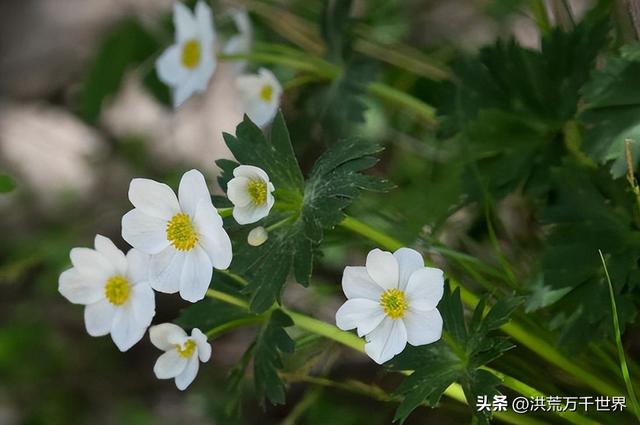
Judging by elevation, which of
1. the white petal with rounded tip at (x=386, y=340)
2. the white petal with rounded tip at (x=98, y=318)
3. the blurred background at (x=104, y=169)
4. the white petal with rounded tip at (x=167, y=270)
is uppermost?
the white petal with rounded tip at (x=386, y=340)

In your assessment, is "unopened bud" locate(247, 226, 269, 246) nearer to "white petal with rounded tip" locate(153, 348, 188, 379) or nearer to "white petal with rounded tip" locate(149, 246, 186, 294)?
"white petal with rounded tip" locate(149, 246, 186, 294)

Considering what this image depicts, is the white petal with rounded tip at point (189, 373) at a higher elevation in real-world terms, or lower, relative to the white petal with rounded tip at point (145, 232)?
lower

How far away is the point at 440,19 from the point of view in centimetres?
→ 187

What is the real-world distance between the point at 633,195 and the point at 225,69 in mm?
1362

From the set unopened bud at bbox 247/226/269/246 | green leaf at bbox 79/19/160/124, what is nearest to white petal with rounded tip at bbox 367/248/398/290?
unopened bud at bbox 247/226/269/246

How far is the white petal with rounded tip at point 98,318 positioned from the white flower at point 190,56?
0.39 meters

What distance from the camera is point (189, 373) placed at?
860mm

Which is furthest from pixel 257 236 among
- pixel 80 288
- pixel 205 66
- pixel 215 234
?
pixel 205 66

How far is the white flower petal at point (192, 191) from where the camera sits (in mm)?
772

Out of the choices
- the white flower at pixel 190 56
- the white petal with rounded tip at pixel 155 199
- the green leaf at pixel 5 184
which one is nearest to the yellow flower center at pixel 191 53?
the white flower at pixel 190 56

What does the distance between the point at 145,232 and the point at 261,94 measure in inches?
16.3

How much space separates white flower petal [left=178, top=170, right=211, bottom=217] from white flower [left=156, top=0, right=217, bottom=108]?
42 centimetres

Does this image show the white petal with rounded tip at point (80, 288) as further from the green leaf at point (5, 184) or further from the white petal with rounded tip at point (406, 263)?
the white petal with rounded tip at point (406, 263)

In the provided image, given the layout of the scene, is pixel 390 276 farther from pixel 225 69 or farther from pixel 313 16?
pixel 225 69
